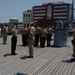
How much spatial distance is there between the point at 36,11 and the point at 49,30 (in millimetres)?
158889

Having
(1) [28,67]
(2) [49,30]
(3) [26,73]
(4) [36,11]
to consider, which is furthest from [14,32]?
(4) [36,11]

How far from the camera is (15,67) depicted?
10.3m

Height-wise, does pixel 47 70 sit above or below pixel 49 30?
below

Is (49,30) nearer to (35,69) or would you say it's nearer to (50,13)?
(35,69)

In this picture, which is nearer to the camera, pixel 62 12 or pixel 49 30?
pixel 49 30

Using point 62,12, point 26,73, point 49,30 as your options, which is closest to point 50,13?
point 62,12

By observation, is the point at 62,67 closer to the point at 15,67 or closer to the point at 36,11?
Result: the point at 15,67

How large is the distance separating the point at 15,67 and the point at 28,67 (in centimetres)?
49

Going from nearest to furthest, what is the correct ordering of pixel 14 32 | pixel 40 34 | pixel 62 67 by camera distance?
pixel 62 67, pixel 14 32, pixel 40 34

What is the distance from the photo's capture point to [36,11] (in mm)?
178125

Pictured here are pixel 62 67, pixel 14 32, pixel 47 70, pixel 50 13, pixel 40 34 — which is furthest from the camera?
pixel 50 13

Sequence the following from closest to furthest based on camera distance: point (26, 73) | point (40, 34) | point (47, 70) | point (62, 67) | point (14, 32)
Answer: point (26, 73), point (47, 70), point (62, 67), point (14, 32), point (40, 34)

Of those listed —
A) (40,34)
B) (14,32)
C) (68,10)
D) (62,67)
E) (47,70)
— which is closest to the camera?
(47,70)

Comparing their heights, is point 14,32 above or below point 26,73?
above
